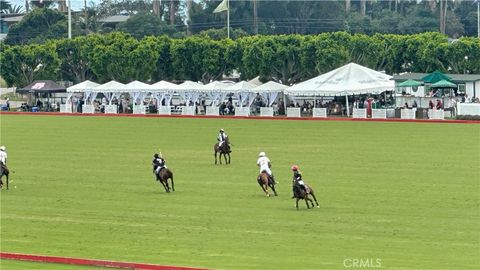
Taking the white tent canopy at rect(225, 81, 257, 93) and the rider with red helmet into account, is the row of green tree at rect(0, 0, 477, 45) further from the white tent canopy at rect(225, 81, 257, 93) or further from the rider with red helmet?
the rider with red helmet

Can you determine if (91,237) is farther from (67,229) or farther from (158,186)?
(158,186)

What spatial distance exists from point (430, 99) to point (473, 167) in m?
28.7

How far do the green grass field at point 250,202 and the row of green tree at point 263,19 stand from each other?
274ft

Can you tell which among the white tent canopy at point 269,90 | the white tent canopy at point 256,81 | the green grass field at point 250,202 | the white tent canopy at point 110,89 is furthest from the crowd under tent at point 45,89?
the green grass field at point 250,202

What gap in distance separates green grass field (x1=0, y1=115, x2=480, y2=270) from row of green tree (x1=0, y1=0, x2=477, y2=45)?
8349cm

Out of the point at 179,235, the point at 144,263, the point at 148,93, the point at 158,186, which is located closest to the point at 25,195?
the point at 158,186

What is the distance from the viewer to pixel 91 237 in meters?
27.4

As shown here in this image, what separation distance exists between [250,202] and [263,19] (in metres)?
126

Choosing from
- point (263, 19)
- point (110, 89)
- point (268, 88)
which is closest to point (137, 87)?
point (110, 89)

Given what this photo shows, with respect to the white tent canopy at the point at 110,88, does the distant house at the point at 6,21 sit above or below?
above

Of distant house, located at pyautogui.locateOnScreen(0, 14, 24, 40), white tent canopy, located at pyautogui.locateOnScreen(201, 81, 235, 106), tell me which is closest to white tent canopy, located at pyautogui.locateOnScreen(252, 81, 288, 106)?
white tent canopy, located at pyautogui.locateOnScreen(201, 81, 235, 106)

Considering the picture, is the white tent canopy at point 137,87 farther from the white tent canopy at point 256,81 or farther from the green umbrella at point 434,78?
the green umbrella at point 434,78

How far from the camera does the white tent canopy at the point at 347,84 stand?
69.5 metres

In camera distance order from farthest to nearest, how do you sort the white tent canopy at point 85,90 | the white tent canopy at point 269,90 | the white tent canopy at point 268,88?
the white tent canopy at point 85,90 → the white tent canopy at point 269,90 → the white tent canopy at point 268,88
